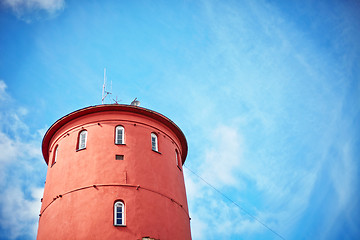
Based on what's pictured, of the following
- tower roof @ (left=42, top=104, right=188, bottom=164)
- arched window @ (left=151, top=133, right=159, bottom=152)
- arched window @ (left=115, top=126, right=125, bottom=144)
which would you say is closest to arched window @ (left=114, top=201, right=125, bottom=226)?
arched window @ (left=115, top=126, right=125, bottom=144)

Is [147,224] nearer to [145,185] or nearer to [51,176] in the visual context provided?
[145,185]

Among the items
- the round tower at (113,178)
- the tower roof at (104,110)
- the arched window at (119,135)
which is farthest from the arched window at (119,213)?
the tower roof at (104,110)

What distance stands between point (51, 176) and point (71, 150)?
2.14 meters

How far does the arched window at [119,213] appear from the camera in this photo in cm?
1822

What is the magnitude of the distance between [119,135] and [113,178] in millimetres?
3329

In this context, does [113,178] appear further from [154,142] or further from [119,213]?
[154,142]

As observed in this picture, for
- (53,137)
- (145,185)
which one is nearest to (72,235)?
(145,185)

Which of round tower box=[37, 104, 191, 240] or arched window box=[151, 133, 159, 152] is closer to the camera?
round tower box=[37, 104, 191, 240]

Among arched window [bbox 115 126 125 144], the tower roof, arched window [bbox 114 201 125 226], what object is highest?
the tower roof

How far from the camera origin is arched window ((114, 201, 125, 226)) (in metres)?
18.2

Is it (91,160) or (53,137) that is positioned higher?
A: (53,137)

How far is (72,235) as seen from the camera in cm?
1781

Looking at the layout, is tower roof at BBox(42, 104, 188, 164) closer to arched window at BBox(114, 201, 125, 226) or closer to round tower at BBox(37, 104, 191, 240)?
round tower at BBox(37, 104, 191, 240)

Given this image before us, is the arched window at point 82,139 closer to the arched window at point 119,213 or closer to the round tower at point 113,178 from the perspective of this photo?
the round tower at point 113,178
